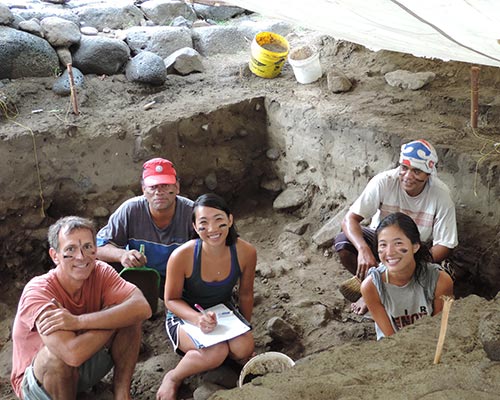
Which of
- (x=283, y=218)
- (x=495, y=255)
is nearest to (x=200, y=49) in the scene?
(x=283, y=218)

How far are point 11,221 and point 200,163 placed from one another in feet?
5.17

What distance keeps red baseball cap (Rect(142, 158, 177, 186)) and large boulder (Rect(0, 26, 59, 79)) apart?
7.23 ft

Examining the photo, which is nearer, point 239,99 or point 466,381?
point 466,381

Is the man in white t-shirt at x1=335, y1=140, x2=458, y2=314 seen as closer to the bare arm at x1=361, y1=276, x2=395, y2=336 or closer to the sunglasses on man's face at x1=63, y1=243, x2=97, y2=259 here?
the bare arm at x1=361, y1=276, x2=395, y2=336

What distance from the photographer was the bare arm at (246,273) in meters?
3.57

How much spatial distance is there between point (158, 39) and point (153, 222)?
114 inches

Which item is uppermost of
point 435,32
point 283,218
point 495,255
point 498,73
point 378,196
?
point 435,32

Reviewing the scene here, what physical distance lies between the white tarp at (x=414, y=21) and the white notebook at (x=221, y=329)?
1569mm

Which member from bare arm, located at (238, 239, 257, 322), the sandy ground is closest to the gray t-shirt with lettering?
the sandy ground

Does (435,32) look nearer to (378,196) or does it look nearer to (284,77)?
(378,196)

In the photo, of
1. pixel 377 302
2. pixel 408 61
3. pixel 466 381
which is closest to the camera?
pixel 466 381

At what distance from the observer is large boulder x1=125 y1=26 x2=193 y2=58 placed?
20.4 ft

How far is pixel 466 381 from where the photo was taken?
7.45ft

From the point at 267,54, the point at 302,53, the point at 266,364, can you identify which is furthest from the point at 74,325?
the point at 302,53
